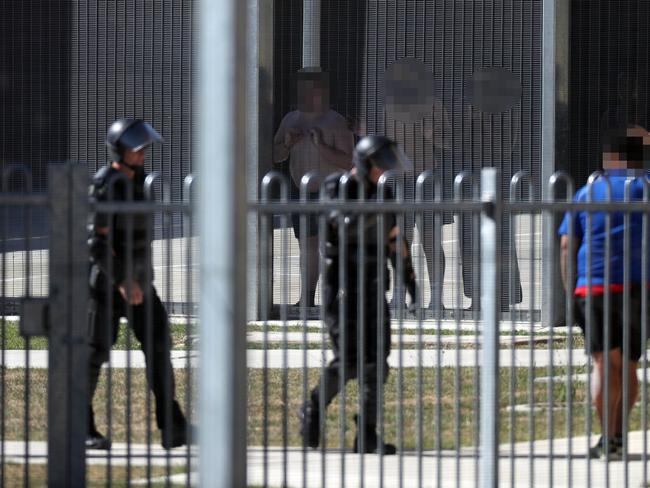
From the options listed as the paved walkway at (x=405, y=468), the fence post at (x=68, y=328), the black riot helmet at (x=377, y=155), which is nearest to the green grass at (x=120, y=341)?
the paved walkway at (x=405, y=468)

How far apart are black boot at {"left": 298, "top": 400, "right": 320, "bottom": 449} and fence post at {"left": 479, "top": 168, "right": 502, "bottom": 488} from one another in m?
0.79

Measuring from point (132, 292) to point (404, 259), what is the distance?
48.8 inches

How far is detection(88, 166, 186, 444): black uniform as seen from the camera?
6.55 m

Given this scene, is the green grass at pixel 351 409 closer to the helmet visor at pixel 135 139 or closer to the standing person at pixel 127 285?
the standing person at pixel 127 285

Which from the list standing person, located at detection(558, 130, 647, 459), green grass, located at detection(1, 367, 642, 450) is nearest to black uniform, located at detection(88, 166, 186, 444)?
green grass, located at detection(1, 367, 642, 450)

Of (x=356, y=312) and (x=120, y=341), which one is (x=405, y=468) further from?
(x=120, y=341)

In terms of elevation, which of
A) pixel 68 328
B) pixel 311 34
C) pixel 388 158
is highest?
pixel 311 34

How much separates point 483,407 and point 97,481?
5.87 feet

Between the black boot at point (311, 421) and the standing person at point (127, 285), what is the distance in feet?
1.74

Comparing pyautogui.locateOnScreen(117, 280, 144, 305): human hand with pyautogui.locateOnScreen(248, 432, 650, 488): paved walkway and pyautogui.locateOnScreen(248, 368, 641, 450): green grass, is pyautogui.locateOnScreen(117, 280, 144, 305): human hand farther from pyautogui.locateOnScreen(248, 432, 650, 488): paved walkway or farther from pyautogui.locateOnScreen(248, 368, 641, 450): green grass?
pyautogui.locateOnScreen(248, 368, 641, 450): green grass

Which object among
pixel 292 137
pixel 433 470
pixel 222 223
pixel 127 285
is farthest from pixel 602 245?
pixel 292 137

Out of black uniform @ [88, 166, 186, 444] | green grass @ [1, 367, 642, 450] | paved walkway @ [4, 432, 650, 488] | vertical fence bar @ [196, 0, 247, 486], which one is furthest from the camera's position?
green grass @ [1, 367, 642, 450]

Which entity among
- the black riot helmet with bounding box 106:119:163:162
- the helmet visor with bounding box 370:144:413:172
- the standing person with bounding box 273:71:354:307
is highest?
the standing person with bounding box 273:71:354:307

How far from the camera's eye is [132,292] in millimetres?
6785
